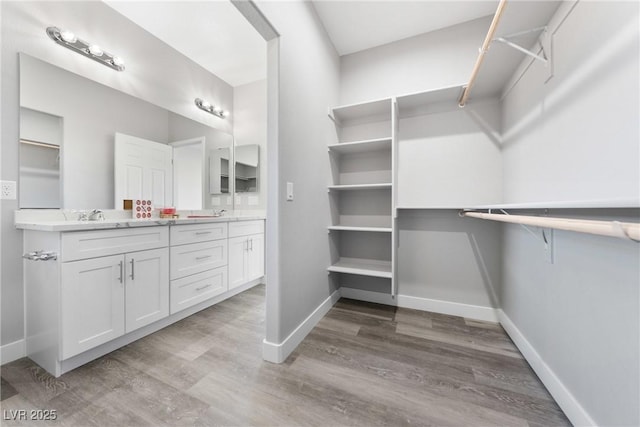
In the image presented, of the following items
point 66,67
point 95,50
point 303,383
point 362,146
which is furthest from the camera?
point 362,146

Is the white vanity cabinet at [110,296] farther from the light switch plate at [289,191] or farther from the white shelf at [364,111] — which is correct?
the white shelf at [364,111]

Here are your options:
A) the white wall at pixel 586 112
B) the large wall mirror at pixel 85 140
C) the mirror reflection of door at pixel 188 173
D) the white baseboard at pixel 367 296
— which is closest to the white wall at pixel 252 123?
the mirror reflection of door at pixel 188 173

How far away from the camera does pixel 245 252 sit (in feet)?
9.32

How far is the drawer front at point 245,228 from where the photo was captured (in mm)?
2654

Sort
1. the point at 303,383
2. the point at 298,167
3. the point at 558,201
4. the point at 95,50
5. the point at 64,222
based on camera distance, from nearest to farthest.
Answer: the point at 558,201
the point at 303,383
the point at 64,222
the point at 298,167
the point at 95,50

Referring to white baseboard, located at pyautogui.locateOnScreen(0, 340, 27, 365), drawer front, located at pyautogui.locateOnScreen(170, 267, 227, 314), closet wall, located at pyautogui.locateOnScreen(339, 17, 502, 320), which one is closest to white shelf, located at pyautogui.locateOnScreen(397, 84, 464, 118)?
closet wall, located at pyautogui.locateOnScreen(339, 17, 502, 320)

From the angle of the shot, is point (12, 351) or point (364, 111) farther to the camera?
point (364, 111)

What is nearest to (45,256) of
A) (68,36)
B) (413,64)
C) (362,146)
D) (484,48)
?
(68,36)

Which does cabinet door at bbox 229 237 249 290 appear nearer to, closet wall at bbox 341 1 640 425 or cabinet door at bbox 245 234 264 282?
cabinet door at bbox 245 234 264 282

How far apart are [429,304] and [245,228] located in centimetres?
215

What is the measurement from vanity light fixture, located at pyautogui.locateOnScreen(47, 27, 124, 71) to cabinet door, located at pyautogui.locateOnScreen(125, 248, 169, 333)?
5.67ft

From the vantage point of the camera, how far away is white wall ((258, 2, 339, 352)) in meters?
1.51

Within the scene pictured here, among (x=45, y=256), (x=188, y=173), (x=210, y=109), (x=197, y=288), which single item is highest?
(x=210, y=109)

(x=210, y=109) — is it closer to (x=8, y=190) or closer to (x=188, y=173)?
(x=188, y=173)
